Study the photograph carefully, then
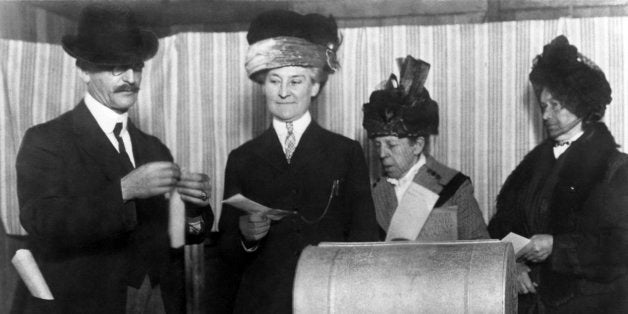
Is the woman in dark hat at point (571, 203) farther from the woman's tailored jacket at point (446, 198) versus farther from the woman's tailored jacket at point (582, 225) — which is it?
the woman's tailored jacket at point (446, 198)

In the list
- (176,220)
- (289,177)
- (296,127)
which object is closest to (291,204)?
(289,177)

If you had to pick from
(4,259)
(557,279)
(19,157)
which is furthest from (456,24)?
(4,259)

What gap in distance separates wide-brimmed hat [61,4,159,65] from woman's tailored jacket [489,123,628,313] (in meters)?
1.16

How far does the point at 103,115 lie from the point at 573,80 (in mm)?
1287

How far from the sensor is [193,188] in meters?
2.20

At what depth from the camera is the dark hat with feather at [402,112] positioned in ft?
7.67

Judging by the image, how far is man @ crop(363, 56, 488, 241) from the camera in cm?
231

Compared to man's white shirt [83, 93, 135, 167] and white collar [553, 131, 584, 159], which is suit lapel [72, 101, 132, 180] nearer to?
man's white shirt [83, 93, 135, 167]

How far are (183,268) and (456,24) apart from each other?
1.15 meters

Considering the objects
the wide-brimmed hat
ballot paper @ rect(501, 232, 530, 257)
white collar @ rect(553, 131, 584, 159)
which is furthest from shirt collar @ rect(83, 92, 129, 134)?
white collar @ rect(553, 131, 584, 159)

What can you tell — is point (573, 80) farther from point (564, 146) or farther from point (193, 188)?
point (193, 188)

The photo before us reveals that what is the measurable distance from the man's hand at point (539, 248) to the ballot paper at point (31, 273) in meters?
1.23

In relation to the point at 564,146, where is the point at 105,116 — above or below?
above

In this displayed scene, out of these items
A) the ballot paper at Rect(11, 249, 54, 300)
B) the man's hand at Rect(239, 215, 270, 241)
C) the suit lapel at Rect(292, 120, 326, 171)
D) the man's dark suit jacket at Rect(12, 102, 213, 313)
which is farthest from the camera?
the suit lapel at Rect(292, 120, 326, 171)
